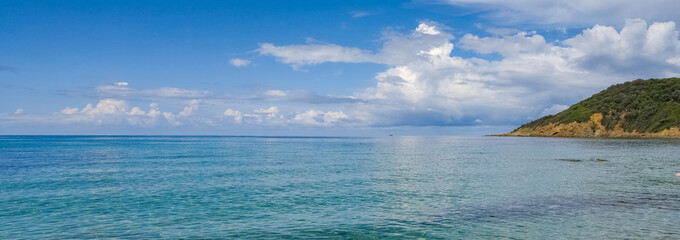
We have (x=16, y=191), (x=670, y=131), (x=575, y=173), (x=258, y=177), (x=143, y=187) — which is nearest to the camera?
(x=16, y=191)

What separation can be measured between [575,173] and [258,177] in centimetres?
3760

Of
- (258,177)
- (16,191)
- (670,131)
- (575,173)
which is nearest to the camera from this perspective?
(16,191)

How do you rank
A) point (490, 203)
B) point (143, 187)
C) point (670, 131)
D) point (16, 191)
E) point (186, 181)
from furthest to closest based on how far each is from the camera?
point (670, 131)
point (186, 181)
point (143, 187)
point (16, 191)
point (490, 203)

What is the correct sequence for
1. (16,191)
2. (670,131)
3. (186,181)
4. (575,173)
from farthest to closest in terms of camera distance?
(670,131), (575,173), (186,181), (16,191)

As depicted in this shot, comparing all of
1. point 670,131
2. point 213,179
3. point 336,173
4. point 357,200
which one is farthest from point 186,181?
point 670,131

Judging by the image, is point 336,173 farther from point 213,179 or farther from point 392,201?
point 392,201

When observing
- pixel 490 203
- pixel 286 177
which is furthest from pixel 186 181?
pixel 490 203

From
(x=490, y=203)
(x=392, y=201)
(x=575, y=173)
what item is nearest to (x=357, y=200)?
(x=392, y=201)

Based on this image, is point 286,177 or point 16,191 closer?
point 16,191

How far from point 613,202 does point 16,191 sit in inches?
1883

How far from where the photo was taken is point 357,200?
31.4m

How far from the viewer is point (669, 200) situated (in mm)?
30625

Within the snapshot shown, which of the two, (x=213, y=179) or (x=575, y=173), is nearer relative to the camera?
(x=213, y=179)

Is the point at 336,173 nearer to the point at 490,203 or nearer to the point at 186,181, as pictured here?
the point at 186,181
